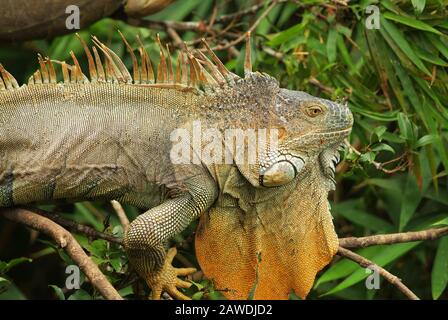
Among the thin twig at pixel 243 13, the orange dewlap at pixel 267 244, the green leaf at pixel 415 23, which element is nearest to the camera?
the orange dewlap at pixel 267 244

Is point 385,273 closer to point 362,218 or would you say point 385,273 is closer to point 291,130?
point 291,130

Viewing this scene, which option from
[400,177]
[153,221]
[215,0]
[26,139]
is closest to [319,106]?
[153,221]

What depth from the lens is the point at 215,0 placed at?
5.86 metres

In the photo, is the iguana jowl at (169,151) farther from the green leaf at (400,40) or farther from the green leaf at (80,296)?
the green leaf at (400,40)

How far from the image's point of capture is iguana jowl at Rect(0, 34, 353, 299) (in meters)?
3.90

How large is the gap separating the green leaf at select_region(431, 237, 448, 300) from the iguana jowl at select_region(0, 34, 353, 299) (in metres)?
1.09

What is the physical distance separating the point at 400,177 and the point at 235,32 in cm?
131

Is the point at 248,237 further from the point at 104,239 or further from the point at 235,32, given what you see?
the point at 235,32

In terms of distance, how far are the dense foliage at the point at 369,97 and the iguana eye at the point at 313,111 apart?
33cm

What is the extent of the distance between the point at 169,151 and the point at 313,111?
638 millimetres

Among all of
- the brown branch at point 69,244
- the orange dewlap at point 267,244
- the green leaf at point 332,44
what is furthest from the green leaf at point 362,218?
the brown branch at point 69,244

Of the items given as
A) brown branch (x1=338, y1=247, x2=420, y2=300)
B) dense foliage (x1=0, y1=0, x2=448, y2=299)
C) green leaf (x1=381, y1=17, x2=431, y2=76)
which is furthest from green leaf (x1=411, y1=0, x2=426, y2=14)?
brown branch (x1=338, y1=247, x2=420, y2=300)

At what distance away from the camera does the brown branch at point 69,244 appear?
337cm

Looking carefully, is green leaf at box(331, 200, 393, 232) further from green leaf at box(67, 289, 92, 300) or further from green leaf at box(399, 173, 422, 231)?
green leaf at box(67, 289, 92, 300)
